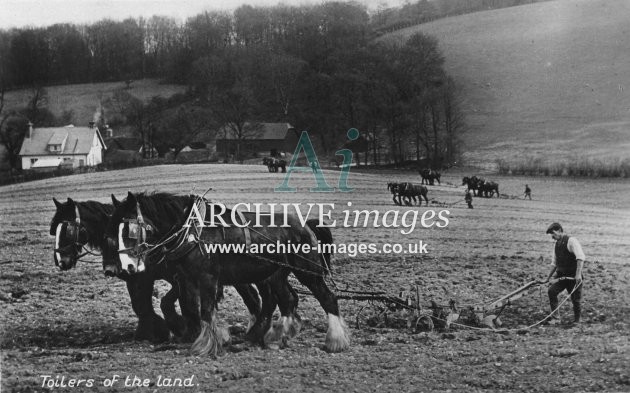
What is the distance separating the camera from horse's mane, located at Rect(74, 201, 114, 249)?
625 cm

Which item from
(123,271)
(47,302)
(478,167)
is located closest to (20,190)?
(47,302)

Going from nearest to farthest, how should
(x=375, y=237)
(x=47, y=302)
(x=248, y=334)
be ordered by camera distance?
1. (x=248, y=334)
2. (x=47, y=302)
3. (x=375, y=237)

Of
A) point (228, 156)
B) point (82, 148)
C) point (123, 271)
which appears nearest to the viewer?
point (123, 271)

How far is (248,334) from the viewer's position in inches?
255

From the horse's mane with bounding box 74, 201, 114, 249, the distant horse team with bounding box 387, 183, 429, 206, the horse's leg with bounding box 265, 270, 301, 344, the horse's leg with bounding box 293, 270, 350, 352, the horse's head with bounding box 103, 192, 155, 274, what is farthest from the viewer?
the distant horse team with bounding box 387, 183, 429, 206

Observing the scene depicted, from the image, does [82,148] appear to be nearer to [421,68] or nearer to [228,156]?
[228,156]

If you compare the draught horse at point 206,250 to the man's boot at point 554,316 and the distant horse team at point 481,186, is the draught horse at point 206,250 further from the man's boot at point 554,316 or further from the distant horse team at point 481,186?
the distant horse team at point 481,186

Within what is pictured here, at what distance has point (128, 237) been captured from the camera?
222 inches

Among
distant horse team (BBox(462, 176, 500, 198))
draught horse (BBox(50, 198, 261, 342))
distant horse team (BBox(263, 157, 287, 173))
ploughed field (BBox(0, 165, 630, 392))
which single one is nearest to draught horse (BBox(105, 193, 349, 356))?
draught horse (BBox(50, 198, 261, 342))

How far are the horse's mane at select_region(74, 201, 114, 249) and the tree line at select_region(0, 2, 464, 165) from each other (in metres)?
3.12

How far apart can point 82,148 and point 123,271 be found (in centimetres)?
537

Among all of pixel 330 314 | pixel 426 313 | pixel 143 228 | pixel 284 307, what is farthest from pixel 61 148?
pixel 426 313

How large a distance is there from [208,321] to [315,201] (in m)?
2.99

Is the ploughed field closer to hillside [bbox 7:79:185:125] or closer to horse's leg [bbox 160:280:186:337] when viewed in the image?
horse's leg [bbox 160:280:186:337]
